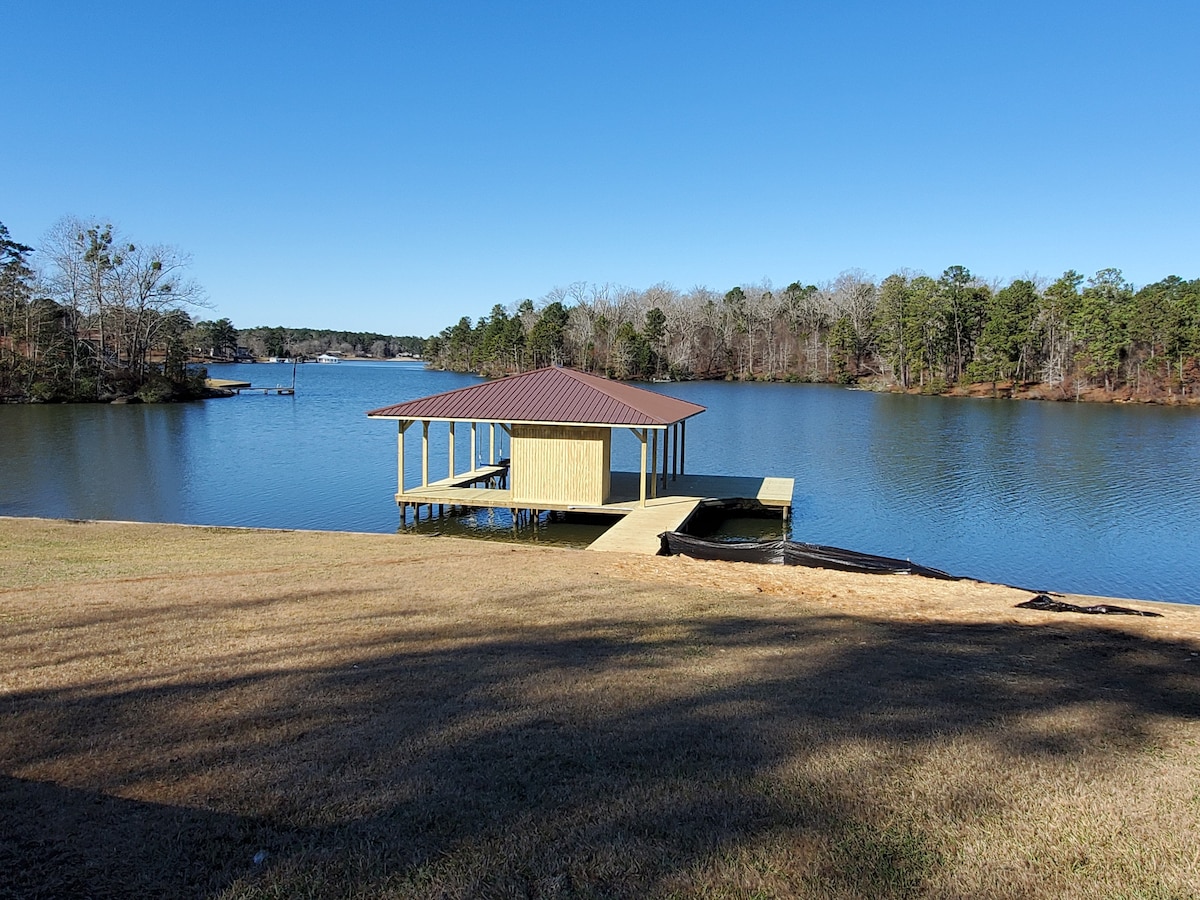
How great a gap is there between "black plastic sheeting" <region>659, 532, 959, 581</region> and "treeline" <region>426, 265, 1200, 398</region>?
5919cm

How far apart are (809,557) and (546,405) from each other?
352 inches

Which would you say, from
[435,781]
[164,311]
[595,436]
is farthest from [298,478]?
[164,311]

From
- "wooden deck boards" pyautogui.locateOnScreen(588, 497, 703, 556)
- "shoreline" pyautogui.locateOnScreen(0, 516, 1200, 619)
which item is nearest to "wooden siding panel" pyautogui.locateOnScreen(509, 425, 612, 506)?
"wooden deck boards" pyautogui.locateOnScreen(588, 497, 703, 556)

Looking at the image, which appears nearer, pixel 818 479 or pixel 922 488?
pixel 922 488

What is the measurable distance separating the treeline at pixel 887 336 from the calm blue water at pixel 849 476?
1430cm

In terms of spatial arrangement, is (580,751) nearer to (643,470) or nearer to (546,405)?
(643,470)

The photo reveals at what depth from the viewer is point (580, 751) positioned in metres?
4.57

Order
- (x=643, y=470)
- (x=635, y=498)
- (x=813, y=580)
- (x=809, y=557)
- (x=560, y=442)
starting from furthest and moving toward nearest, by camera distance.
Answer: (x=635, y=498)
(x=560, y=442)
(x=643, y=470)
(x=809, y=557)
(x=813, y=580)

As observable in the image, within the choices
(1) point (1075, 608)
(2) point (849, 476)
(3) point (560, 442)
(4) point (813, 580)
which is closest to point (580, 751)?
(4) point (813, 580)

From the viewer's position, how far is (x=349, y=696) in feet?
17.8

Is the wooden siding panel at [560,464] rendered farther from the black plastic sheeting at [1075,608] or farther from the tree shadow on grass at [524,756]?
the tree shadow on grass at [524,756]

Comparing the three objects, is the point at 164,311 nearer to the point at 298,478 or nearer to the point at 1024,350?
the point at 298,478

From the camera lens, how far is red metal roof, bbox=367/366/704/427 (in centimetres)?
1930

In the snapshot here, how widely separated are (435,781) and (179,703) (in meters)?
2.18
